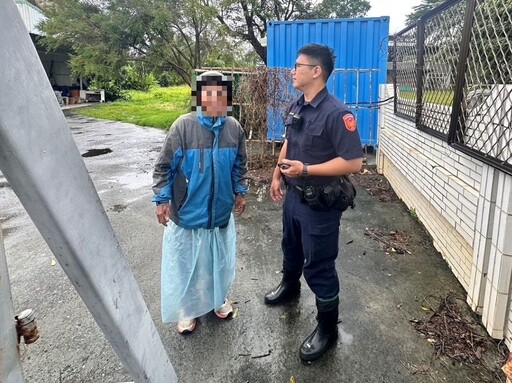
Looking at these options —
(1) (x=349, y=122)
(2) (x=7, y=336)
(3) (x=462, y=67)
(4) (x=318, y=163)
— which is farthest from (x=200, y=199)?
(3) (x=462, y=67)

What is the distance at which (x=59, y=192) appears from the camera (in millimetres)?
766

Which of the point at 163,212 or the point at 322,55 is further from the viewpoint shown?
the point at 163,212

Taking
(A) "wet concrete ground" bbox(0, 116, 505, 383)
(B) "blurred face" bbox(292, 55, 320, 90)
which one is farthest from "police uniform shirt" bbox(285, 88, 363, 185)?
(A) "wet concrete ground" bbox(0, 116, 505, 383)

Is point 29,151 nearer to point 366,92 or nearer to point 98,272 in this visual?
point 98,272

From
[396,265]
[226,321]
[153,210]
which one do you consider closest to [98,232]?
[226,321]

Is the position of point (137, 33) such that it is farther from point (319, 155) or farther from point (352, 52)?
point (319, 155)

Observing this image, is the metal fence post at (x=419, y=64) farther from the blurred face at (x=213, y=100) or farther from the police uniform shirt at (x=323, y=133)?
the blurred face at (x=213, y=100)

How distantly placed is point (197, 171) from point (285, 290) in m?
1.20

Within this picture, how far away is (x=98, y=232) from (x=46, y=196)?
0.16 metres

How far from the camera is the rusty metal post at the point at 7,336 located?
85cm

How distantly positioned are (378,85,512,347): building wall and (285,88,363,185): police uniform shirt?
976mm

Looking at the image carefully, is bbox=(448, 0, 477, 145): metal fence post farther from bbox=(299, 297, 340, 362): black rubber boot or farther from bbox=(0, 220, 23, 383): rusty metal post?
bbox=(0, 220, 23, 383): rusty metal post

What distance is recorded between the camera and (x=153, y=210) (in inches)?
199

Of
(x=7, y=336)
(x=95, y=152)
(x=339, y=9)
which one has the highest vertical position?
(x=339, y=9)
